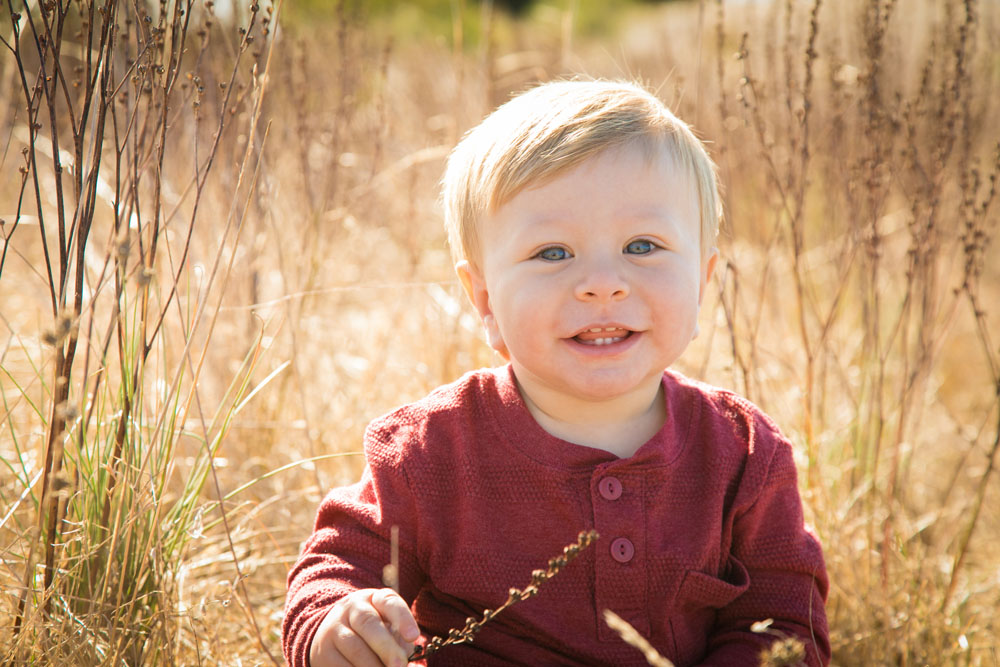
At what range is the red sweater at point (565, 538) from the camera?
1513 mm

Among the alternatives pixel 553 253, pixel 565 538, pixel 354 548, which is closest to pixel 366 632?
pixel 354 548

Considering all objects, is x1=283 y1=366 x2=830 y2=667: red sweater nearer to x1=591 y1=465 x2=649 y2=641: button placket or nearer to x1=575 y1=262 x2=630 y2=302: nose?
x1=591 y1=465 x2=649 y2=641: button placket

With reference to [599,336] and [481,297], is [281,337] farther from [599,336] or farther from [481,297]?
[599,336]

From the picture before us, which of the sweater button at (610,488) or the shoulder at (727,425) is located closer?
the sweater button at (610,488)

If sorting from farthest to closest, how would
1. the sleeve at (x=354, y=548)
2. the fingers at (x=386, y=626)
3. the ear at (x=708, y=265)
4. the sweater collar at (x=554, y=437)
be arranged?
the ear at (x=708, y=265) → the sweater collar at (x=554, y=437) → the sleeve at (x=354, y=548) → the fingers at (x=386, y=626)

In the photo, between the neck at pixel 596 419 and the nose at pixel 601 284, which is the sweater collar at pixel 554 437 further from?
the nose at pixel 601 284

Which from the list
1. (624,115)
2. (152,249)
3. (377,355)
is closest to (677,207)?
(624,115)

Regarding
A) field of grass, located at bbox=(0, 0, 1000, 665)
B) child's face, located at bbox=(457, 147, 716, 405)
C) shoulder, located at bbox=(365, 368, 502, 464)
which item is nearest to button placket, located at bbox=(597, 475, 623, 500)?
child's face, located at bbox=(457, 147, 716, 405)

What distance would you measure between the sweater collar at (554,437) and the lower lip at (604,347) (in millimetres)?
169

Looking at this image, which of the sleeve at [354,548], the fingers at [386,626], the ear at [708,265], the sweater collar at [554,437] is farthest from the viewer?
the ear at [708,265]

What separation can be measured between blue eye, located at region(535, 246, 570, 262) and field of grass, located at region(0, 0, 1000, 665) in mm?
492

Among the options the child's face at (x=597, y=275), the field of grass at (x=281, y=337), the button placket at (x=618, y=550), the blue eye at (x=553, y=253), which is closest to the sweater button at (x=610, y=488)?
the button placket at (x=618, y=550)

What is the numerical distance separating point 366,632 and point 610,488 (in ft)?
1.53

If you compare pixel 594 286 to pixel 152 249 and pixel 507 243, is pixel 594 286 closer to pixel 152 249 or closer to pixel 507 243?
pixel 507 243
